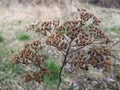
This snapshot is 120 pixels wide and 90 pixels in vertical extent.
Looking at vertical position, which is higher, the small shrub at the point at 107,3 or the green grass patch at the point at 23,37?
the green grass patch at the point at 23,37

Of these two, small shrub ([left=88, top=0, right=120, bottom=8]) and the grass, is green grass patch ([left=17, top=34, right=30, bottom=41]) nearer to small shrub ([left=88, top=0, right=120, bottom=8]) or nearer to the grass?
the grass

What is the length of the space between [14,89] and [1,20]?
3.75 meters

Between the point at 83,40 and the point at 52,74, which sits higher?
the point at 83,40

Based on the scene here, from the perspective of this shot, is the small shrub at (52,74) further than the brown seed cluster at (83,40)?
Yes

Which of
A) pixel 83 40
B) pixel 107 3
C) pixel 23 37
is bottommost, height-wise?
pixel 107 3

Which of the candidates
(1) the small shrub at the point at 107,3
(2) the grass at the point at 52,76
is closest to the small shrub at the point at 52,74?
(2) the grass at the point at 52,76

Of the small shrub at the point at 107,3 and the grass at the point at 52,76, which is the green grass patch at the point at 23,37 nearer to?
the grass at the point at 52,76

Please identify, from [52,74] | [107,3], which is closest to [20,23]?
[52,74]

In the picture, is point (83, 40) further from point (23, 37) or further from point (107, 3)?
point (107, 3)

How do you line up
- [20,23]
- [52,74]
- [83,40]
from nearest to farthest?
[83,40], [52,74], [20,23]

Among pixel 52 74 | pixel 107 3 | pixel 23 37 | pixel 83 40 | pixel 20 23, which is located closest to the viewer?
pixel 83 40

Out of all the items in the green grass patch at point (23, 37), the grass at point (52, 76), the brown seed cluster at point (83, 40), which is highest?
the brown seed cluster at point (83, 40)

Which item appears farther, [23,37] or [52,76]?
[23,37]

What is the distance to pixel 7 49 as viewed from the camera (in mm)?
9391
